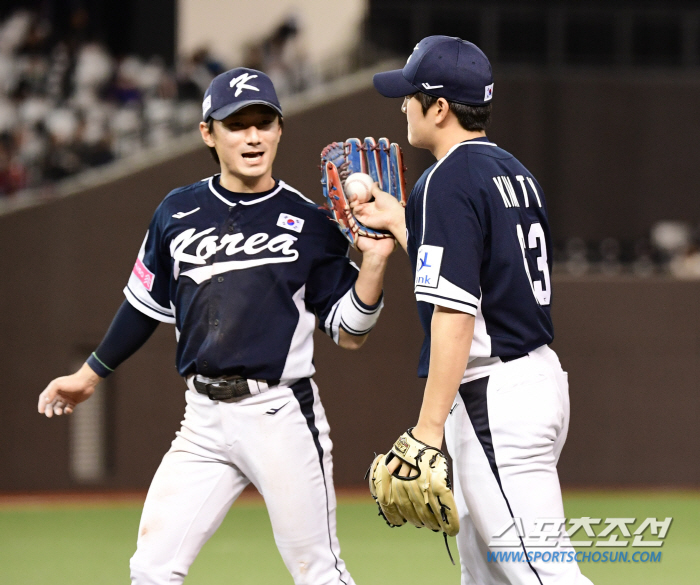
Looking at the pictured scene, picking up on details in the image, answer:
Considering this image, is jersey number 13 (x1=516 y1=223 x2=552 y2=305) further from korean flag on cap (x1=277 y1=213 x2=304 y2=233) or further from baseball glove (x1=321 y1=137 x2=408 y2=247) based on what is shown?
korean flag on cap (x1=277 y1=213 x2=304 y2=233)

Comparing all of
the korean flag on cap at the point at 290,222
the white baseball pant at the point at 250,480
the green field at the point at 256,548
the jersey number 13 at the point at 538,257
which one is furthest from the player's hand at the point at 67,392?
the green field at the point at 256,548

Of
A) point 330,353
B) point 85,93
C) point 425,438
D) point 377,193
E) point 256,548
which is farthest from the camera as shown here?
point 85,93

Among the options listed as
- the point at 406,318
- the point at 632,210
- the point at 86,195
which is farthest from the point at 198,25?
the point at 632,210

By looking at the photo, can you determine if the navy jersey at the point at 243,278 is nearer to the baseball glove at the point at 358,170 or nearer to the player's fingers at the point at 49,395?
the baseball glove at the point at 358,170

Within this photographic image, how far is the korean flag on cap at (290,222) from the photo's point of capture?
3.36 meters

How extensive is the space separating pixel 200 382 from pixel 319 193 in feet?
19.5

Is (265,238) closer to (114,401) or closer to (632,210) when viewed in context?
(114,401)

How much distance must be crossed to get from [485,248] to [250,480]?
1.20 m

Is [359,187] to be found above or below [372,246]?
above

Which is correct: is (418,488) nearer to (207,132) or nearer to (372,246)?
(372,246)

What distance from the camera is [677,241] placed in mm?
10820

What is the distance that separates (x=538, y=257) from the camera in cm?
280


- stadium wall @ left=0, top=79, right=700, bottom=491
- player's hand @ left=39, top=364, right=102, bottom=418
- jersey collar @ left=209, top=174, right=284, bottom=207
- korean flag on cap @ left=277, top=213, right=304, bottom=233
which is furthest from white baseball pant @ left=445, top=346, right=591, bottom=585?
stadium wall @ left=0, top=79, right=700, bottom=491

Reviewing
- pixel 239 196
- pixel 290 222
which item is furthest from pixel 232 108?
pixel 290 222
